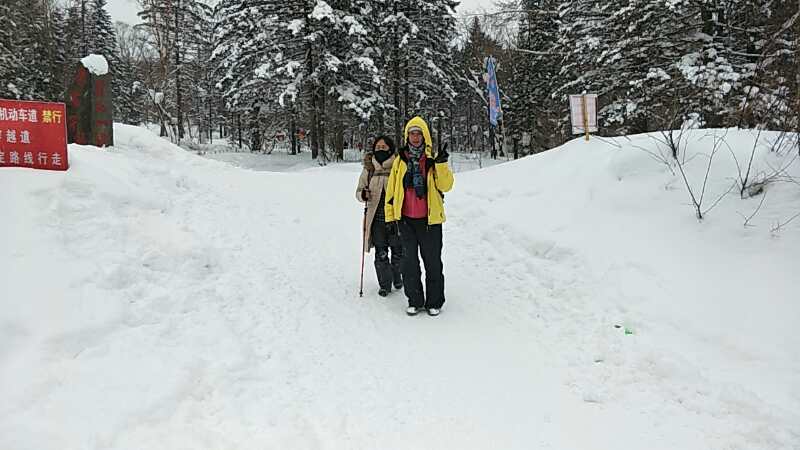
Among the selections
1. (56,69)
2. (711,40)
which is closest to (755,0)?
(711,40)

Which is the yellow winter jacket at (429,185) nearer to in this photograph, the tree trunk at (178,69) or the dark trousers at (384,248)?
the dark trousers at (384,248)

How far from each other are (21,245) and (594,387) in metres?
5.00

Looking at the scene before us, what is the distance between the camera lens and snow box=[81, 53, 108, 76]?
8445 millimetres

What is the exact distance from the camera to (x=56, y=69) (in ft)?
102

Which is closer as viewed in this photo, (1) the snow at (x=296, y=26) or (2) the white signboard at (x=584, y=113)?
(2) the white signboard at (x=584, y=113)

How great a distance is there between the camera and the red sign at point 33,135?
5.67 metres

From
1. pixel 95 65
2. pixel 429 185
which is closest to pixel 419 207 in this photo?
pixel 429 185

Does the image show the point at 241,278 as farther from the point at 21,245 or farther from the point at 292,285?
the point at 21,245

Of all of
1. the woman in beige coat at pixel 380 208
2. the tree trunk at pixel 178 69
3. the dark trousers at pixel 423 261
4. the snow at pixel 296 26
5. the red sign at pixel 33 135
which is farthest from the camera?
the tree trunk at pixel 178 69

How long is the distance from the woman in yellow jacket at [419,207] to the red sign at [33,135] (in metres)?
3.87

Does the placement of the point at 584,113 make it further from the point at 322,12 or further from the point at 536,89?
the point at 536,89

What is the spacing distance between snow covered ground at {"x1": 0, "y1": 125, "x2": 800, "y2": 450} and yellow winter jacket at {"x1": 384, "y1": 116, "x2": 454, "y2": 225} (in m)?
1.03

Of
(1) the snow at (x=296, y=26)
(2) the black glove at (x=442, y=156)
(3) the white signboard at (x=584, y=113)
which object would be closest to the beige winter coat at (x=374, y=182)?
(2) the black glove at (x=442, y=156)

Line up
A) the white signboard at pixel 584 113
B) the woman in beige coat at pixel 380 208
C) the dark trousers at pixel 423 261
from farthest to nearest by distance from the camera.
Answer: the white signboard at pixel 584 113 < the woman in beige coat at pixel 380 208 < the dark trousers at pixel 423 261
